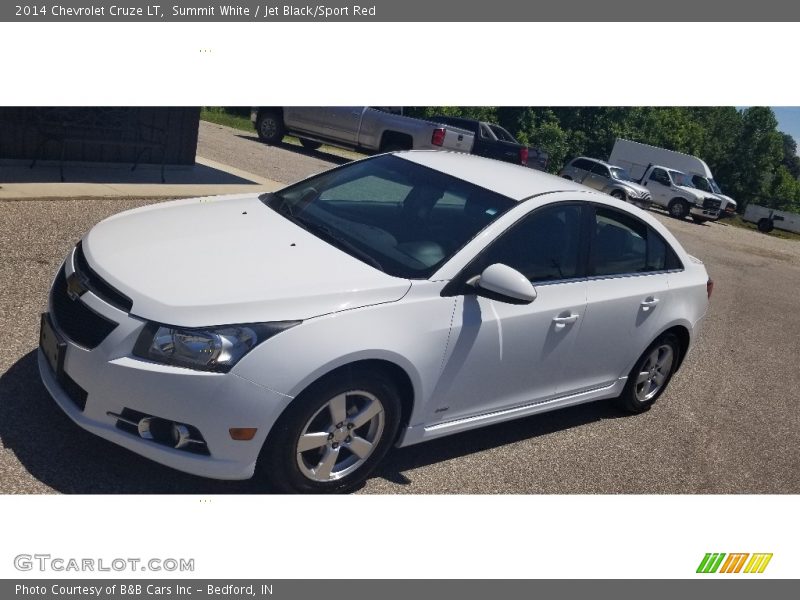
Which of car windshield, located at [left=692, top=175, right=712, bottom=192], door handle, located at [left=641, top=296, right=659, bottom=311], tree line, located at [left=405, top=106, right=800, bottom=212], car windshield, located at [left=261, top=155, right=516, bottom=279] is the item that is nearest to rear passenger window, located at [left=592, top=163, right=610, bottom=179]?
car windshield, located at [left=692, top=175, right=712, bottom=192]

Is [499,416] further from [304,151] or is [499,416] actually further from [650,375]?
[304,151]

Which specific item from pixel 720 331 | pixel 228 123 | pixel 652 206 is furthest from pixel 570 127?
pixel 720 331

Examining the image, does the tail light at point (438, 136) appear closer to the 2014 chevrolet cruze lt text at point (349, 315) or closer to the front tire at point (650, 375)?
the front tire at point (650, 375)

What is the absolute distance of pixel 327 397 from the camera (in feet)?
12.9

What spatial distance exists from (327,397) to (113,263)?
1.26 metres

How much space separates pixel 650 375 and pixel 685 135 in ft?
225

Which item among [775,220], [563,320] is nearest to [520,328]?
[563,320]

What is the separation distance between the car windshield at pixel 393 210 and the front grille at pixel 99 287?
121 centimetres

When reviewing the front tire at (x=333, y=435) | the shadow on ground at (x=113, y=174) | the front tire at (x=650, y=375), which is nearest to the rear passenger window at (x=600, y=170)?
the shadow on ground at (x=113, y=174)

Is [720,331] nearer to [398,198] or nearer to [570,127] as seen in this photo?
[398,198]

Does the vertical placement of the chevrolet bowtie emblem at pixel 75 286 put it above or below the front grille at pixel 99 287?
below

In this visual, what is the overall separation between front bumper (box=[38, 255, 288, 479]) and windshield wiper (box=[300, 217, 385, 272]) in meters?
1.03

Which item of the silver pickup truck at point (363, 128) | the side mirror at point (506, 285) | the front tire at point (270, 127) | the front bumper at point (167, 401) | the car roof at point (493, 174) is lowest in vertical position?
the front tire at point (270, 127)

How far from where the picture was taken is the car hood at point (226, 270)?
3789mm
